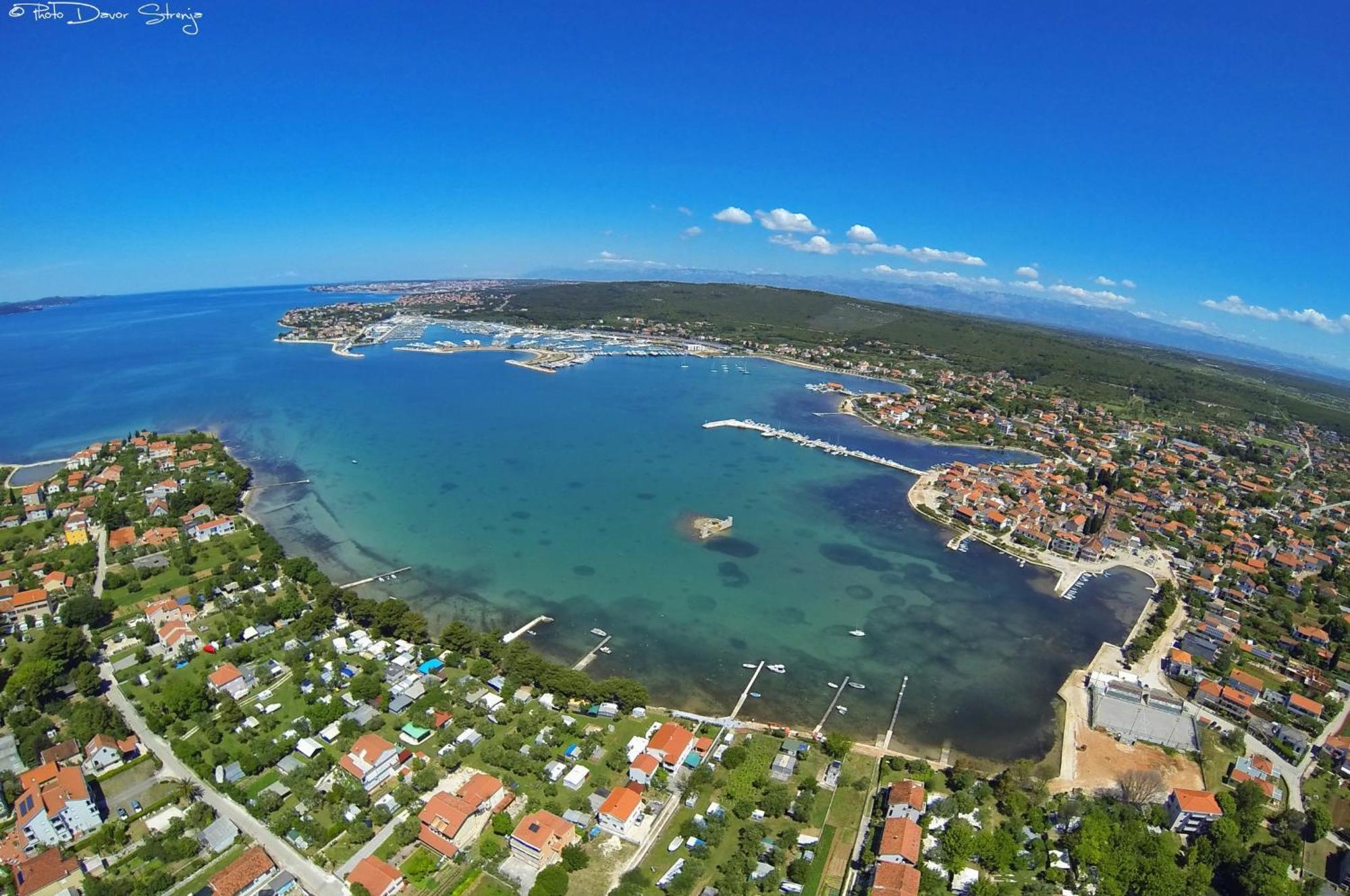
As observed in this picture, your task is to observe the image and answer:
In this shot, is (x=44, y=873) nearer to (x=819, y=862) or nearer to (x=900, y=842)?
(x=819, y=862)

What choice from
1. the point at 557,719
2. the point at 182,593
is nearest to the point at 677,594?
the point at 557,719

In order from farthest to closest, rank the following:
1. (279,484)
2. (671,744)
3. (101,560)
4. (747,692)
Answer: (279,484)
(101,560)
(747,692)
(671,744)

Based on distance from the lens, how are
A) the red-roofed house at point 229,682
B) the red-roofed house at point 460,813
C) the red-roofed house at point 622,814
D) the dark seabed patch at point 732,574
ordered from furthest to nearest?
the dark seabed patch at point 732,574 < the red-roofed house at point 229,682 < the red-roofed house at point 622,814 < the red-roofed house at point 460,813

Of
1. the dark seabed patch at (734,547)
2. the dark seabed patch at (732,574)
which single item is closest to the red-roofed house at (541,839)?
the dark seabed patch at (732,574)

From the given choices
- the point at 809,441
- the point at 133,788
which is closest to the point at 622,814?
the point at 133,788

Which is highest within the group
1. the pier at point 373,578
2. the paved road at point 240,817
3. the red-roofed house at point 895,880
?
the red-roofed house at point 895,880

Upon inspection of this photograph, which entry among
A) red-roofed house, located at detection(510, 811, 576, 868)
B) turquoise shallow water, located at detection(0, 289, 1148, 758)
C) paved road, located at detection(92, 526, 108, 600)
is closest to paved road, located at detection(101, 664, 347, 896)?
red-roofed house, located at detection(510, 811, 576, 868)

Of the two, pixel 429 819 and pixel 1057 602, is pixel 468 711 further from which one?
pixel 1057 602

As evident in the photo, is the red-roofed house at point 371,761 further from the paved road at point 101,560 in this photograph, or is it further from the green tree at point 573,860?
the paved road at point 101,560

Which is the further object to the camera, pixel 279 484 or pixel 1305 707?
pixel 279 484
